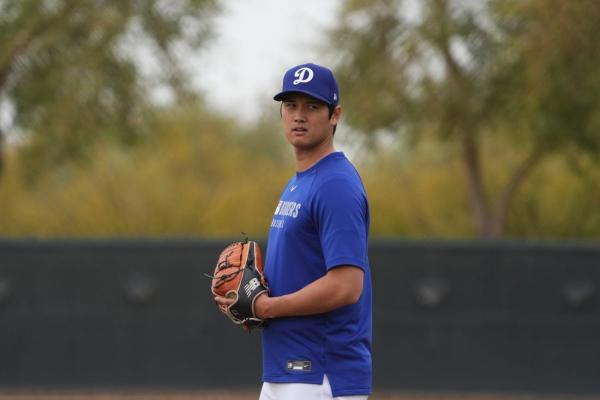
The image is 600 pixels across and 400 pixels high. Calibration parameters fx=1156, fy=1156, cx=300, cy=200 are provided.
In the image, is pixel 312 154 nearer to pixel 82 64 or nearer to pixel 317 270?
pixel 317 270

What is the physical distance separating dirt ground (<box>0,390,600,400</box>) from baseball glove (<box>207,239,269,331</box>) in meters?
7.51

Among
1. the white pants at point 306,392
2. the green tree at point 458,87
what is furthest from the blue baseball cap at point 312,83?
the green tree at point 458,87

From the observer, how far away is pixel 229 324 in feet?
38.4

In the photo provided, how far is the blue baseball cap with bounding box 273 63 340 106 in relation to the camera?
13.1 ft

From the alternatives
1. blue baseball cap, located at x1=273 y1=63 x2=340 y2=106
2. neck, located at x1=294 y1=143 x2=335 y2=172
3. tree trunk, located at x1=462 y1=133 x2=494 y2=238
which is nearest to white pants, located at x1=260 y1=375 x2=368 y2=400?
neck, located at x1=294 y1=143 x2=335 y2=172

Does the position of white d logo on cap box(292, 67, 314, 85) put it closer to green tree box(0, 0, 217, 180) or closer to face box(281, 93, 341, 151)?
face box(281, 93, 341, 151)

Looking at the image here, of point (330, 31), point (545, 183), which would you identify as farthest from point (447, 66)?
point (545, 183)

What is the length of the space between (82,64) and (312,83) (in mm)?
11444

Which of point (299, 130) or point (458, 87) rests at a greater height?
point (458, 87)

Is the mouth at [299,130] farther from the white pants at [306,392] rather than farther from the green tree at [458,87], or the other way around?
the green tree at [458,87]

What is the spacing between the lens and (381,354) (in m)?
11.8

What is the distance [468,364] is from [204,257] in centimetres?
290

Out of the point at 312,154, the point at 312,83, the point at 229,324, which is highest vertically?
the point at 312,83

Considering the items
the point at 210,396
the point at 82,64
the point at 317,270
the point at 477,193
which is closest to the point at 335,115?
the point at 317,270
